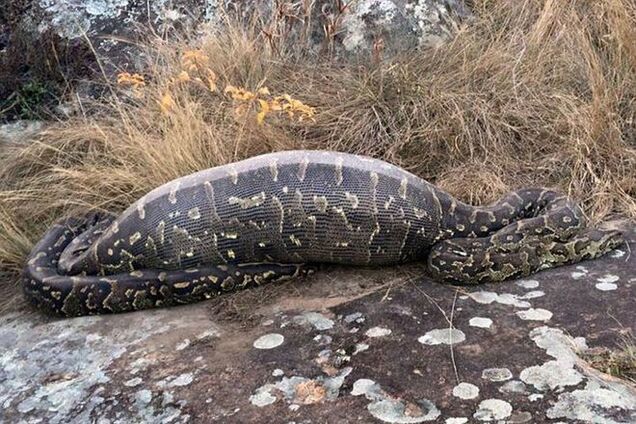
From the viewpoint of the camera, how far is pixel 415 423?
336 centimetres

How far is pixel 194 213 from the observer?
15.9 ft

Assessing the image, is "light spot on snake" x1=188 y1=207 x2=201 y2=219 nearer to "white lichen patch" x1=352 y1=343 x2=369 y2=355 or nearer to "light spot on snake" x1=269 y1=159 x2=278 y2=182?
"light spot on snake" x1=269 y1=159 x2=278 y2=182

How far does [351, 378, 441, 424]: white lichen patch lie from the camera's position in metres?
3.39

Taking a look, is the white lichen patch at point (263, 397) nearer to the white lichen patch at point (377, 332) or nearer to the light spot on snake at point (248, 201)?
the white lichen patch at point (377, 332)

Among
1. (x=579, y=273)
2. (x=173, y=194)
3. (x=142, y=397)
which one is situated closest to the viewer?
(x=142, y=397)

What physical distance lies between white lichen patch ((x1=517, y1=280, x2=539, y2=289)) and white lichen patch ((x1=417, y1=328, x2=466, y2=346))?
2.20 ft

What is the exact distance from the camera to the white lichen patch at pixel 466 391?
3502mm

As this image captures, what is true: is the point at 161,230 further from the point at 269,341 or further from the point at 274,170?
the point at 269,341

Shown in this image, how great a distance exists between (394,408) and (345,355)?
20.6 inches

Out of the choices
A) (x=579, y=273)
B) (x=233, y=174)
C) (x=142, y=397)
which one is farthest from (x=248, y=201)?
(x=579, y=273)

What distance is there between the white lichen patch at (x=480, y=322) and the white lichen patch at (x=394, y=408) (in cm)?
73

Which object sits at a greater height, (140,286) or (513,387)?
(140,286)

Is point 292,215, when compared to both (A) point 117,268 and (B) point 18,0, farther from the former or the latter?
(B) point 18,0

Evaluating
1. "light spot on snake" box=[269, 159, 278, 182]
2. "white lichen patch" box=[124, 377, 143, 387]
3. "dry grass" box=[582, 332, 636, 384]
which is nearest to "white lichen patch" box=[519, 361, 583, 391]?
"dry grass" box=[582, 332, 636, 384]
